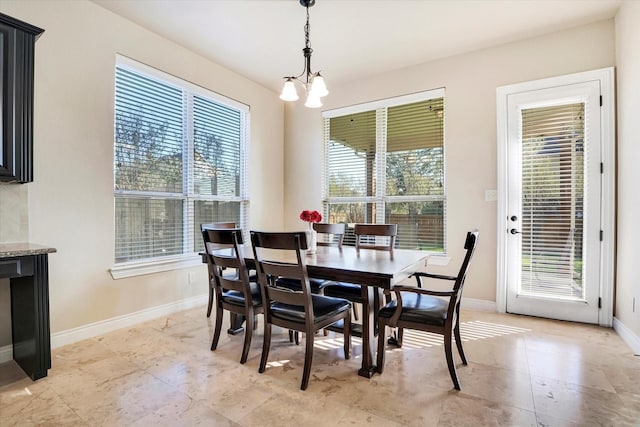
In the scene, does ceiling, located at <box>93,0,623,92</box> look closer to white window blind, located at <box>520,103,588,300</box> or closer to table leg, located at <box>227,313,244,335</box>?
white window blind, located at <box>520,103,588,300</box>

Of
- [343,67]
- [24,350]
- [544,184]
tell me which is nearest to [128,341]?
[24,350]

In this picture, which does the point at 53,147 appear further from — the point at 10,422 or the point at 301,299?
the point at 301,299

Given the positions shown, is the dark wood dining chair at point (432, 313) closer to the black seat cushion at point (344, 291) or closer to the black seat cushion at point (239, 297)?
the black seat cushion at point (344, 291)

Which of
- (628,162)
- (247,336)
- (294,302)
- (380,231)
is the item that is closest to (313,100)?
(380,231)

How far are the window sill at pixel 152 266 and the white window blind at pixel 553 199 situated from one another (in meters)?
3.57

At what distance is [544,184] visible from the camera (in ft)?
10.7

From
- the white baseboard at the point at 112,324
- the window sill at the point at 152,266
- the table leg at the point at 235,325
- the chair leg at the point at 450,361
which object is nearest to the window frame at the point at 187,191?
the window sill at the point at 152,266

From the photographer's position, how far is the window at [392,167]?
12.7 ft

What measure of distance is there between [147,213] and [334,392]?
2.52 metres

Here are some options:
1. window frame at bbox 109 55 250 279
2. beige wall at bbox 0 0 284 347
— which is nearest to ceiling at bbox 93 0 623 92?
beige wall at bbox 0 0 284 347

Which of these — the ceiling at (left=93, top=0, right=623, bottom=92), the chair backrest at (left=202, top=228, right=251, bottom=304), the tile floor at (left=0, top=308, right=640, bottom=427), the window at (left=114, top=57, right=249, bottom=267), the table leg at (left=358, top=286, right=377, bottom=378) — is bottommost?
the tile floor at (left=0, top=308, right=640, bottom=427)

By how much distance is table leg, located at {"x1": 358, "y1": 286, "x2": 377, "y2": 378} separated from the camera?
2.10 meters

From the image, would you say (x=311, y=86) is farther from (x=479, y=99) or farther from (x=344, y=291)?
(x=479, y=99)

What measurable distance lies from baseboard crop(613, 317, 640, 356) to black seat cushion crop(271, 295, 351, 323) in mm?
2237
